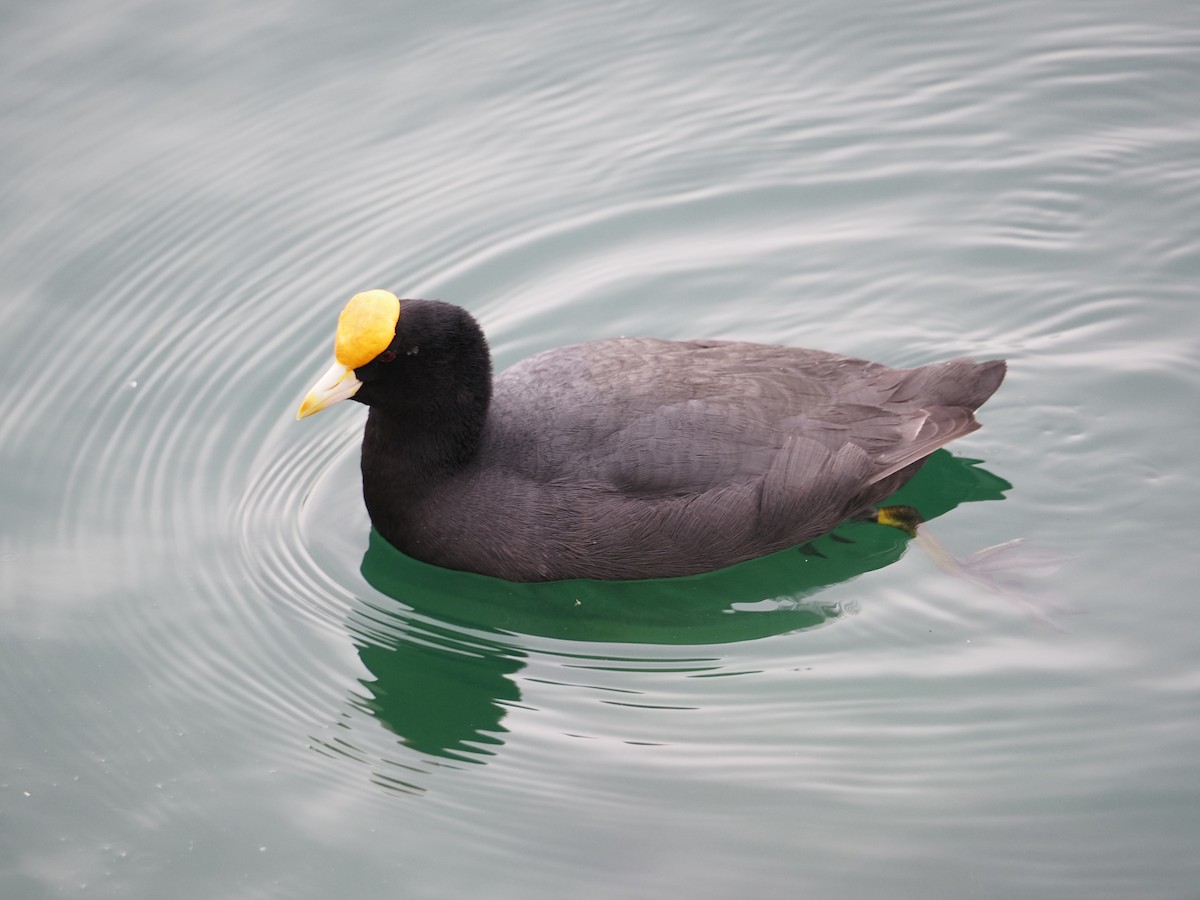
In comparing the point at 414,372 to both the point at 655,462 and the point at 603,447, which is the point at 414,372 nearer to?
the point at 603,447

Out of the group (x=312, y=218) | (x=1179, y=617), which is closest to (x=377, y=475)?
(x=312, y=218)

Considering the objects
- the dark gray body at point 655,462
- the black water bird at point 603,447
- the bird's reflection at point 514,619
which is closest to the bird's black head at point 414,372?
the black water bird at point 603,447

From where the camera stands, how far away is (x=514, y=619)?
6684 mm

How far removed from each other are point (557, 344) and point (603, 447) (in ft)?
5.33

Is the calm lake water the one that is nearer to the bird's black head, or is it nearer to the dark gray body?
the dark gray body

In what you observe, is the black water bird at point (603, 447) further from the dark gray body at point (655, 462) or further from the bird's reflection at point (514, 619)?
the bird's reflection at point (514, 619)

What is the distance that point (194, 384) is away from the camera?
7996 mm

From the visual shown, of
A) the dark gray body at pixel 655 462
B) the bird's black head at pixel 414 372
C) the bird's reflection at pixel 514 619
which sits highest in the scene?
the bird's black head at pixel 414 372

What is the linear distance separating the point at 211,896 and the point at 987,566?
367 centimetres

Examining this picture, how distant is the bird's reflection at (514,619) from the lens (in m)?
6.31

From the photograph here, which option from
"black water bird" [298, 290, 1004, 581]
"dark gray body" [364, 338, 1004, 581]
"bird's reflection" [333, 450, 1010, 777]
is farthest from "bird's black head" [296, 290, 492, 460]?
"bird's reflection" [333, 450, 1010, 777]

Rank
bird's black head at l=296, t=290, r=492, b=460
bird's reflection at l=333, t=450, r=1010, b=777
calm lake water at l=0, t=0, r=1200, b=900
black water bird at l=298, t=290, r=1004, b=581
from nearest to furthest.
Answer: calm lake water at l=0, t=0, r=1200, b=900 → bird's reflection at l=333, t=450, r=1010, b=777 → bird's black head at l=296, t=290, r=492, b=460 → black water bird at l=298, t=290, r=1004, b=581

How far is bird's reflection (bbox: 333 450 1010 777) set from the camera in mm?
6309

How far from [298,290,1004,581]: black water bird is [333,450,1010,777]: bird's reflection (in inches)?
4.8
